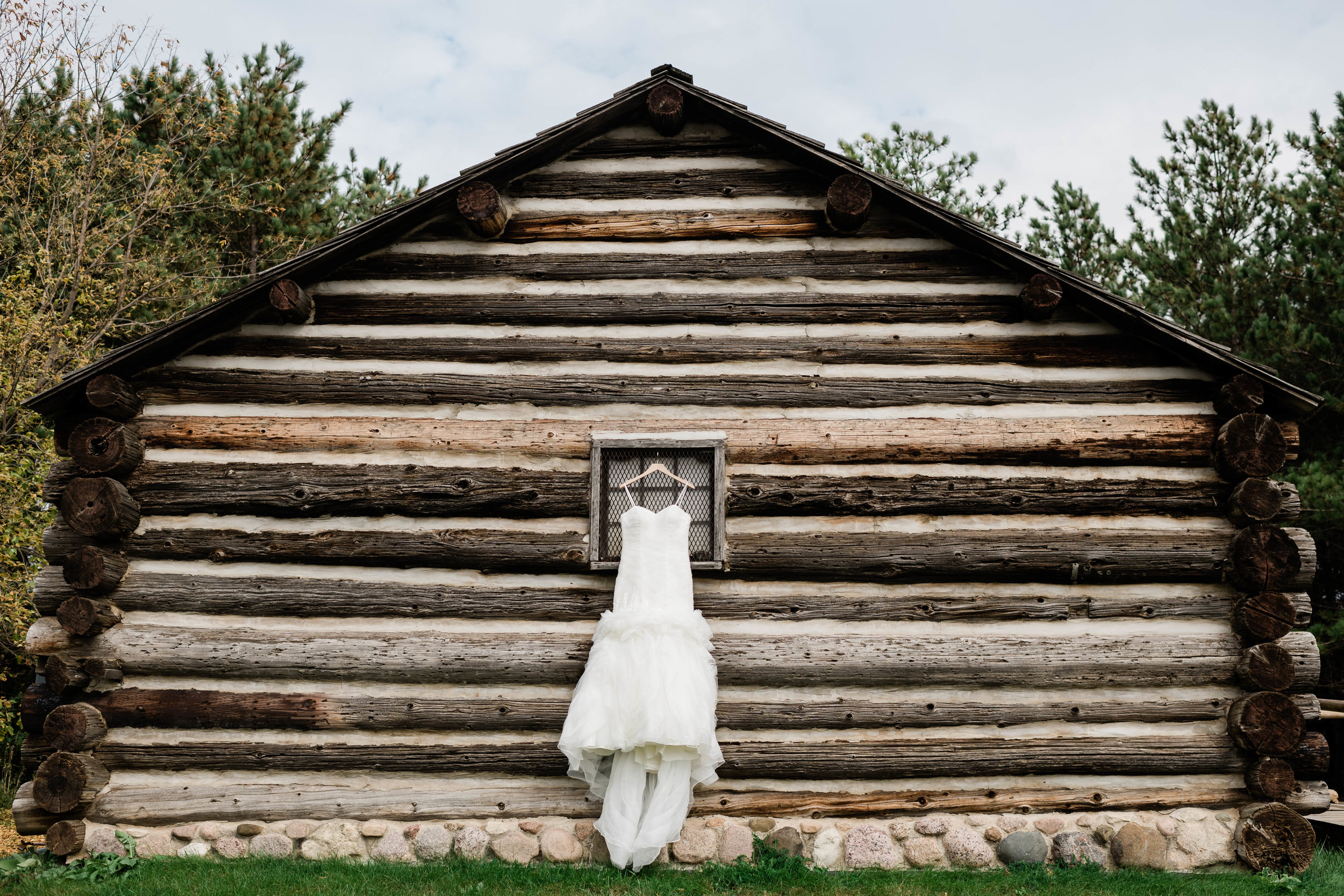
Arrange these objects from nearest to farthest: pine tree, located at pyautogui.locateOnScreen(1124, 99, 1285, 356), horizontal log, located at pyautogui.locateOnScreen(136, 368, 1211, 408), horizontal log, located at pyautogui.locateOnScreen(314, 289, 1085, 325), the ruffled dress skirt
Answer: the ruffled dress skirt, horizontal log, located at pyautogui.locateOnScreen(136, 368, 1211, 408), horizontal log, located at pyautogui.locateOnScreen(314, 289, 1085, 325), pine tree, located at pyautogui.locateOnScreen(1124, 99, 1285, 356)

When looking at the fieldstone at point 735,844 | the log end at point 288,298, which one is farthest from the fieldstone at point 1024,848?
the log end at point 288,298

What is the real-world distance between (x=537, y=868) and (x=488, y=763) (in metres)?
0.79

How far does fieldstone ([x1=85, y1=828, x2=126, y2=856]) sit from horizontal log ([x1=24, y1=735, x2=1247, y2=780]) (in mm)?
431

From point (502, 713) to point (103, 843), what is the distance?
294cm

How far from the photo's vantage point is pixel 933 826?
17.7ft

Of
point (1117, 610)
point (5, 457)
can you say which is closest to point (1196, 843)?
point (1117, 610)

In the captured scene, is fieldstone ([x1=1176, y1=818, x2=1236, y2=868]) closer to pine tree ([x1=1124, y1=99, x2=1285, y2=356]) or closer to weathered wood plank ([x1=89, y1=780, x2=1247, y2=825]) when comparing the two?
weathered wood plank ([x1=89, y1=780, x2=1247, y2=825])

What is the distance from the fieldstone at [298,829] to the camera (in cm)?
546

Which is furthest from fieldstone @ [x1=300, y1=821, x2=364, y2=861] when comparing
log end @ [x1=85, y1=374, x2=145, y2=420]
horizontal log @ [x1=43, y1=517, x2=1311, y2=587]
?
log end @ [x1=85, y1=374, x2=145, y2=420]

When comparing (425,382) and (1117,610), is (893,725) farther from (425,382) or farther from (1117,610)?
(425,382)

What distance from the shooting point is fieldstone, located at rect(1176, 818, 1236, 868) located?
527 centimetres

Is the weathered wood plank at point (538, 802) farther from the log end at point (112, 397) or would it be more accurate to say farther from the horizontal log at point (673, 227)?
the horizontal log at point (673, 227)

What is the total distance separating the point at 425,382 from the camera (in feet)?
19.4

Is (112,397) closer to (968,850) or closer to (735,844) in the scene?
(735,844)
